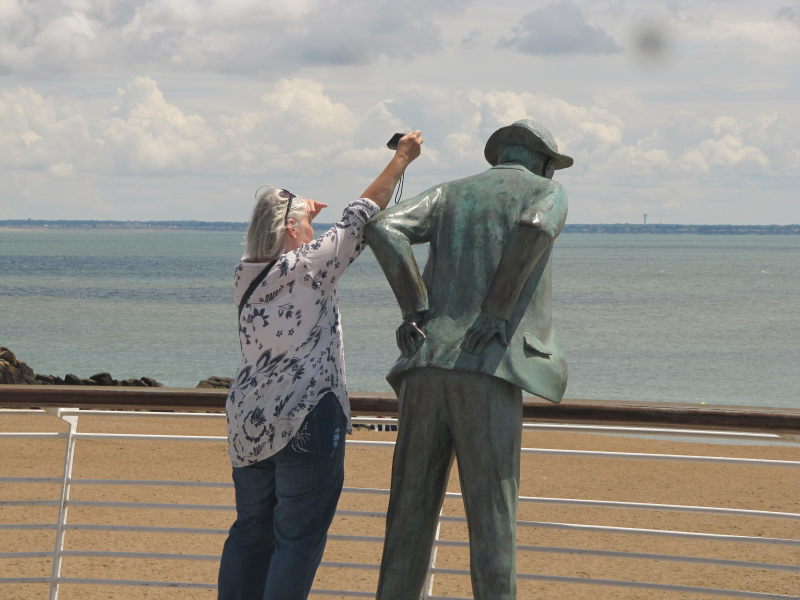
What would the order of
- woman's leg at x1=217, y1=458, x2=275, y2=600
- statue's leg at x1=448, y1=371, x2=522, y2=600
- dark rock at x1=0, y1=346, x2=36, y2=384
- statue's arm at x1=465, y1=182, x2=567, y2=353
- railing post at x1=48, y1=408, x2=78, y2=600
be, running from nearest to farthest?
statue's arm at x1=465, y1=182, x2=567, y2=353
statue's leg at x1=448, y1=371, x2=522, y2=600
woman's leg at x1=217, y1=458, x2=275, y2=600
railing post at x1=48, y1=408, x2=78, y2=600
dark rock at x1=0, y1=346, x2=36, y2=384

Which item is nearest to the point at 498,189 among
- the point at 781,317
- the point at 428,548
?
the point at 428,548

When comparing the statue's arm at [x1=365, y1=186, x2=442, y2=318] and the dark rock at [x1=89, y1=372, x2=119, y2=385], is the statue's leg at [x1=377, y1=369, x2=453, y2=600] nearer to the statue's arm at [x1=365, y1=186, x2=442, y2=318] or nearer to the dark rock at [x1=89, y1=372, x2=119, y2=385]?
the statue's arm at [x1=365, y1=186, x2=442, y2=318]

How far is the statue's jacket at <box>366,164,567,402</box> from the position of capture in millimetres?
3527

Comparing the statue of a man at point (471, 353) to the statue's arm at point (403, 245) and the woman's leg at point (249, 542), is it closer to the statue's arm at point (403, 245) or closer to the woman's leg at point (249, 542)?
the statue's arm at point (403, 245)

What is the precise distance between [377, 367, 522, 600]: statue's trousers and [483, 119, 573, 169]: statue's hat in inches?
30.8

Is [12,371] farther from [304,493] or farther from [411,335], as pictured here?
[411,335]

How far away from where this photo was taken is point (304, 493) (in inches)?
143

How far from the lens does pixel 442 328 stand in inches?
142

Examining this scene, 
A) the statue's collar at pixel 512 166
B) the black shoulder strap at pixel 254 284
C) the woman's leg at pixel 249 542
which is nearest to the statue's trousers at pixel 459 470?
the woman's leg at pixel 249 542

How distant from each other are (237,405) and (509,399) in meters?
0.85

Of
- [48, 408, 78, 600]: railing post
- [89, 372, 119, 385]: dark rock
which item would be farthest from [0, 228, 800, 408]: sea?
[48, 408, 78, 600]: railing post

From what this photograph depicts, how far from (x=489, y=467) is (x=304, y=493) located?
570mm

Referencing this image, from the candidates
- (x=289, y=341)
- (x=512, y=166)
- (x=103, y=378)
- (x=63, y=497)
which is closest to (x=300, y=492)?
(x=289, y=341)

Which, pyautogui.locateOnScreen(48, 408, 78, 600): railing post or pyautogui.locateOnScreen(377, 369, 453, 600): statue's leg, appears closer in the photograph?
pyautogui.locateOnScreen(377, 369, 453, 600): statue's leg
